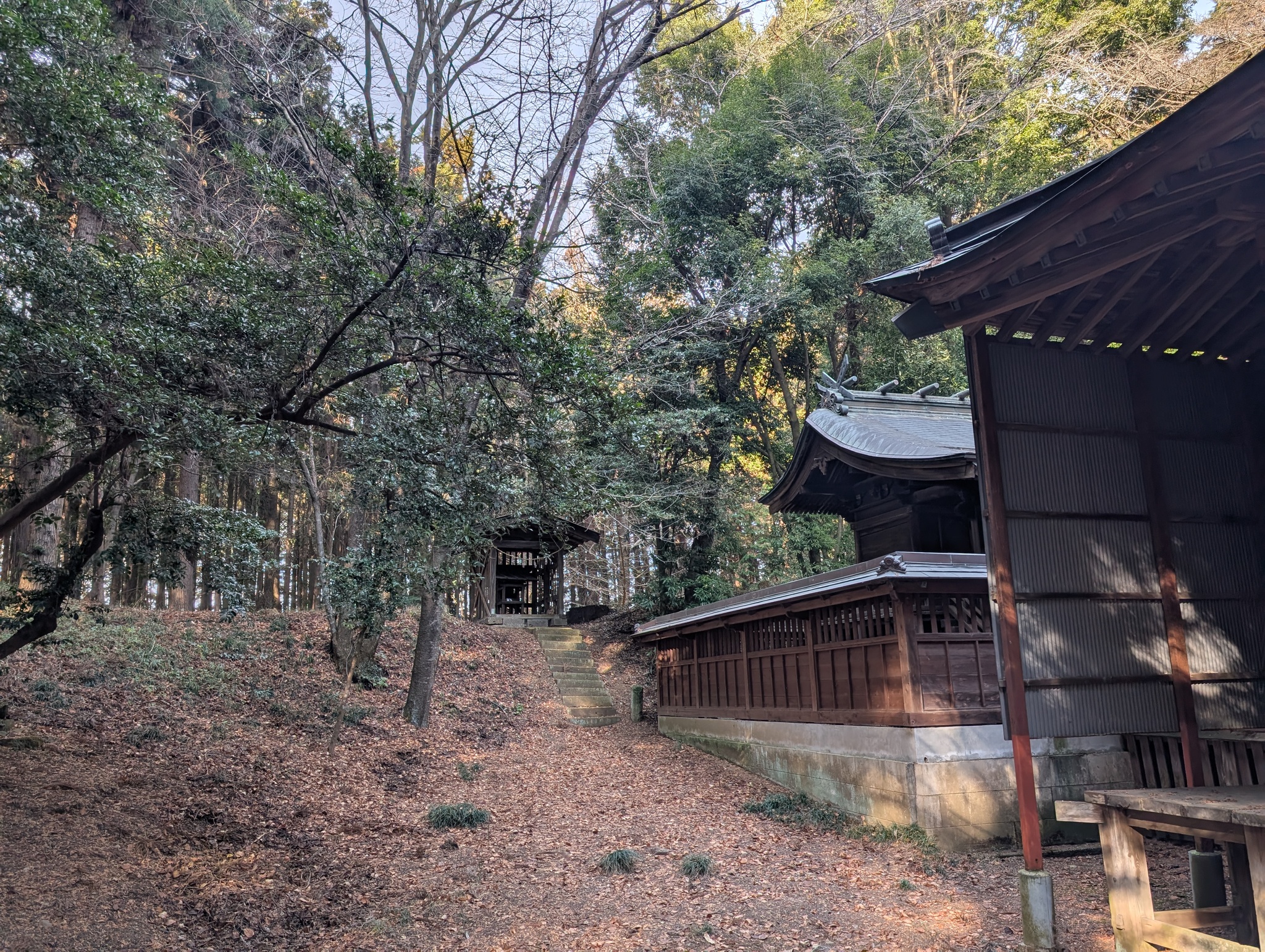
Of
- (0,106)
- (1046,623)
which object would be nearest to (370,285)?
(0,106)

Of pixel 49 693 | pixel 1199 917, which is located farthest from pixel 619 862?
pixel 49 693

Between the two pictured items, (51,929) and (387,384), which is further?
(387,384)

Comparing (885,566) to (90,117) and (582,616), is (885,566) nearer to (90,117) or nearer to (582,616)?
(90,117)

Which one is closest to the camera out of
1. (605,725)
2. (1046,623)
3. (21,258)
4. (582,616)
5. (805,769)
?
(1046,623)

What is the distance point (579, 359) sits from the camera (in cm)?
638

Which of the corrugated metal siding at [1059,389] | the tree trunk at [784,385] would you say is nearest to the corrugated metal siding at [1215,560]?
the corrugated metal siding at [1059,389]

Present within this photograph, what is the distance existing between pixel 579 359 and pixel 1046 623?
389cm

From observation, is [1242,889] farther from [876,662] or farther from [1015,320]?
[876,662]

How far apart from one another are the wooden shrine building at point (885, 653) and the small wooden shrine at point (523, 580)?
908cm

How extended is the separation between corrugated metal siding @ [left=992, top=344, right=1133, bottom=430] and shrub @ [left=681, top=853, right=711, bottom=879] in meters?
4.83

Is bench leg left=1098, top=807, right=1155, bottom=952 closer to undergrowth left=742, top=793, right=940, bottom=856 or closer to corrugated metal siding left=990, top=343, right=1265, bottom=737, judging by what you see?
corrugated metal siding left=990, top=343, right=1265, bottom=737

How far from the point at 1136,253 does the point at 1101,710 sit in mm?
2890

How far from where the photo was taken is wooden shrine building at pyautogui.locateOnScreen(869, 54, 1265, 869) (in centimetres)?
489

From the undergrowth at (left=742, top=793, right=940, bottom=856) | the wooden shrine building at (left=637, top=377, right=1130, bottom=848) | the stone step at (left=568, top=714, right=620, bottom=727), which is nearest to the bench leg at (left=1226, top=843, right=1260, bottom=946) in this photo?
the undergrowth at (left=742, top=793, right=940, bottom=856)
